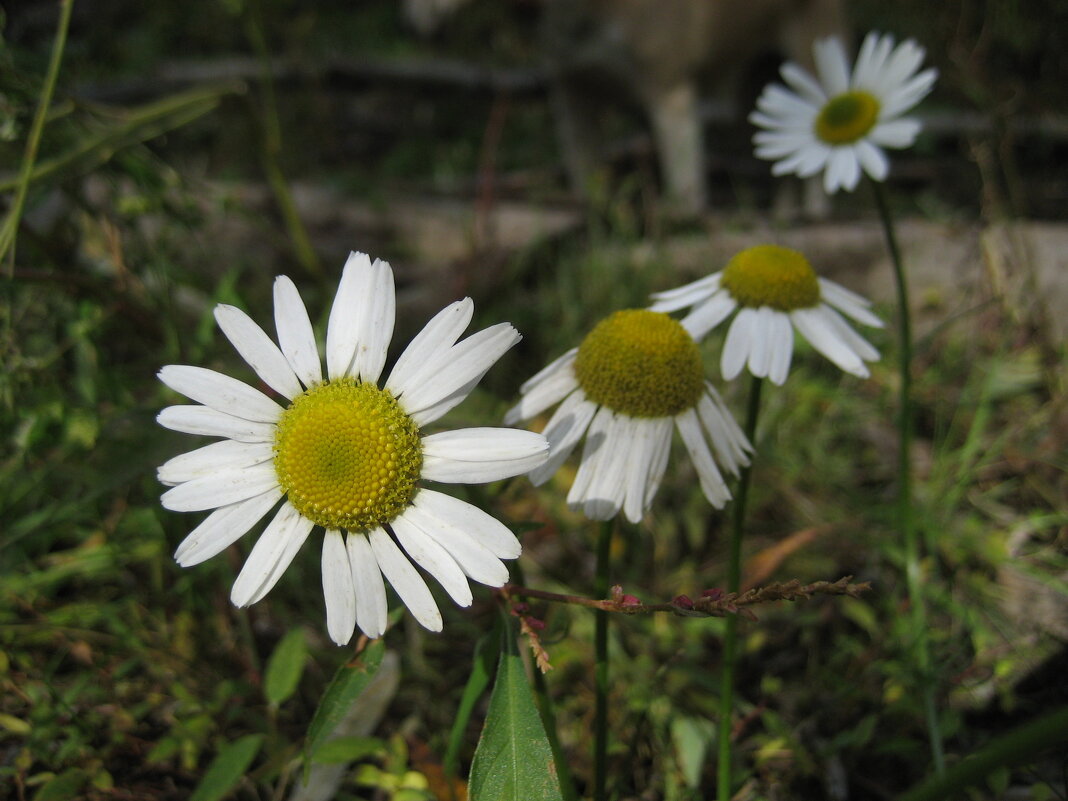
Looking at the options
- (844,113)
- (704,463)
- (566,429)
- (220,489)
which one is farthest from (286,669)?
(844,113)

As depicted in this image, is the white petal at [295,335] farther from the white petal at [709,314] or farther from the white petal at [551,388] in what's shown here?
the white petal at [709,314]

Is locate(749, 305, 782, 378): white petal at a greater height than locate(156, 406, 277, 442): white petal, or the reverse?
locate(749, 305, 782, 378): white petal

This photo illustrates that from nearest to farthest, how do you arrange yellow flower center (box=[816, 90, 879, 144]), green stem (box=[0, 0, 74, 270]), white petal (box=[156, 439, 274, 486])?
white petal (box=[156, 439, 274, 486])
green stem (box=[0, 0, 74, 270])
yellow flower center (box=[816, 90, 879, 144])

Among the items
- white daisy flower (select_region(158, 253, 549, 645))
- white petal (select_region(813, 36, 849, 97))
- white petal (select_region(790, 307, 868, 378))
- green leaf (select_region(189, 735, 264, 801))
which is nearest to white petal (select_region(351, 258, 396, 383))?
white daisy flower (select_region(158, 253, 549, 645))

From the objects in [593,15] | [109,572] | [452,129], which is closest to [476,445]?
[109,572]

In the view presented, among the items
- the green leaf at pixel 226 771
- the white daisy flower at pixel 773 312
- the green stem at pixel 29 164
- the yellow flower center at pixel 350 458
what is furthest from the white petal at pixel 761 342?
the green stem at pixel 29 164

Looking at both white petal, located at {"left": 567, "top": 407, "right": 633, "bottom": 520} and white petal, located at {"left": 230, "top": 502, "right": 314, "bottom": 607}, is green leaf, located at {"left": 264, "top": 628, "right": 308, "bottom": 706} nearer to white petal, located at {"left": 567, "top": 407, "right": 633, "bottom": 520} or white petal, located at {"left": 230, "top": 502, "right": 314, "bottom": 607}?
white petal, located at {"left": 230, "top": 502, "right": 314, "bottom": 607}
